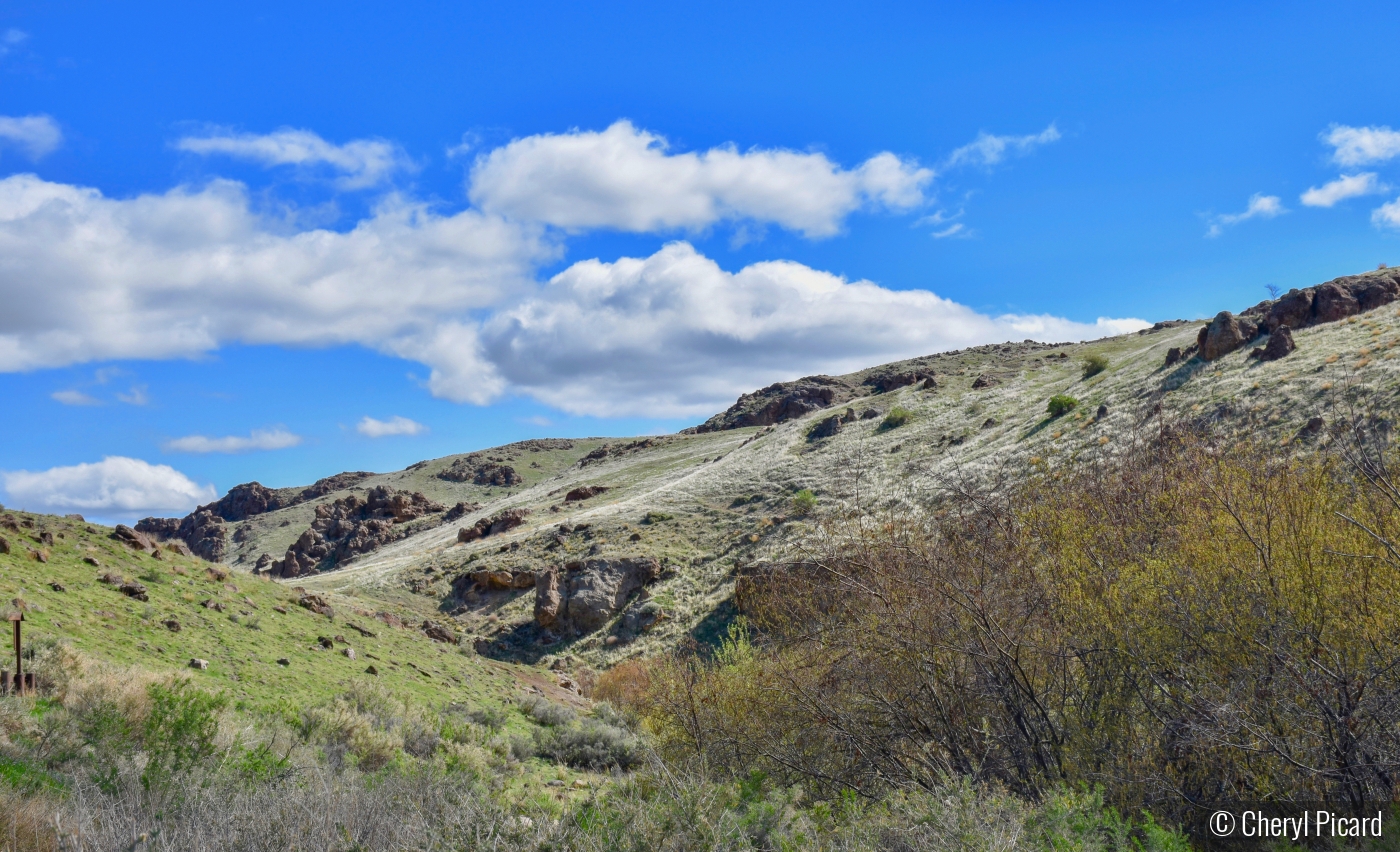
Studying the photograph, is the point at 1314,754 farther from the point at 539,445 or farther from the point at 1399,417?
the point at 539,445

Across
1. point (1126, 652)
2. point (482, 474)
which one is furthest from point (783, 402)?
point (1126, 652)

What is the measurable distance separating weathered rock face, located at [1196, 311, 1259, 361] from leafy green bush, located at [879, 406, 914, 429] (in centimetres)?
1885

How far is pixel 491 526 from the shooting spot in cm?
5491

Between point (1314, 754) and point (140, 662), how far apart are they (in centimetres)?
1668

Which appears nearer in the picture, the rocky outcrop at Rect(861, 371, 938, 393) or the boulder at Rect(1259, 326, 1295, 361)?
the boulder at Rect(1259, 326, 1295, 361)

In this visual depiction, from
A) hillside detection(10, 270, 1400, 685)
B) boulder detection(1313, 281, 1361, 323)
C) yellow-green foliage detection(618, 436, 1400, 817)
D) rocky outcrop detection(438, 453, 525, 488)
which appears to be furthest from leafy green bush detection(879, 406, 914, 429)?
rocky outcrop detection(438, 453, 525, 488)

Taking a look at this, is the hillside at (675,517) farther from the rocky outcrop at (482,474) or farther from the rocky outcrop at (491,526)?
the rocky outcrop at (482,474)

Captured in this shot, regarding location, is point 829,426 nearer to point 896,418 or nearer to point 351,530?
point 896,418

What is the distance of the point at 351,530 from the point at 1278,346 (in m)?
69.1

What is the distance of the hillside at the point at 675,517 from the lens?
64.9 feet

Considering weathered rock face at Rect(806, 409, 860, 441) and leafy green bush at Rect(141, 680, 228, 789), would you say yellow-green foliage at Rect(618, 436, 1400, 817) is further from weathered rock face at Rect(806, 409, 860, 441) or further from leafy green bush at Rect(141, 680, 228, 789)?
weathered rock face at Rect(806, 409, 860, 441)

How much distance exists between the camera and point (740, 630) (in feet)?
57.4

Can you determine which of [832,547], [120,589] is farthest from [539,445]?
[832,547]

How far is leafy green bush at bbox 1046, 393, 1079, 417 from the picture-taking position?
44.5 meters
